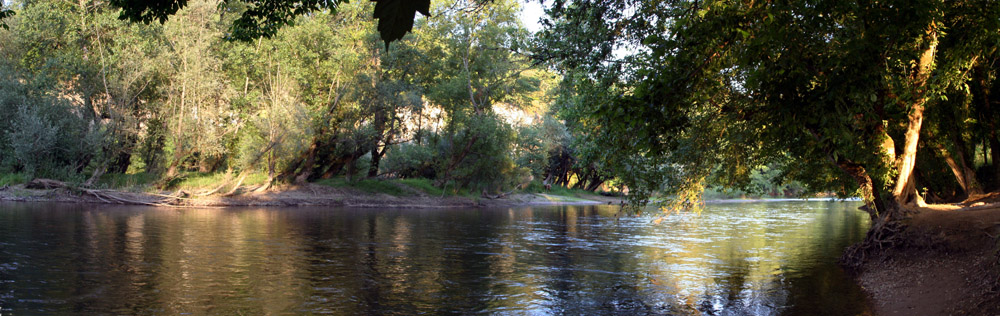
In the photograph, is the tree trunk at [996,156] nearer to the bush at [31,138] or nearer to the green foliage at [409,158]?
the green foliage at [409,158]

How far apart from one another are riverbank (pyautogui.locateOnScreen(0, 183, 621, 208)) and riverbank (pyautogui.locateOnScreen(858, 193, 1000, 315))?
36221 millimetres

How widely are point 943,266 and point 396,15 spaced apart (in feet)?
49.0

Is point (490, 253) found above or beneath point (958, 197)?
beneath

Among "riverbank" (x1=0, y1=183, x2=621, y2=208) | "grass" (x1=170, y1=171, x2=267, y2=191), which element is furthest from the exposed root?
"grass" (x1=170, y1=171, x2=267, y2=191)

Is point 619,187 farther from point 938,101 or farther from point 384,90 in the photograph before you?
point 384,90

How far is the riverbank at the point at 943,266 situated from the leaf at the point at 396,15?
1146 cm

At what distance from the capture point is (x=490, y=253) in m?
21.0

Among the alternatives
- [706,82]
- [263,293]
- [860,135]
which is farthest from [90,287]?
[860,135]

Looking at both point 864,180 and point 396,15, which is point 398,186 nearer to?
point 864,180

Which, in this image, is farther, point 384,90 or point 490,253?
point 384,90

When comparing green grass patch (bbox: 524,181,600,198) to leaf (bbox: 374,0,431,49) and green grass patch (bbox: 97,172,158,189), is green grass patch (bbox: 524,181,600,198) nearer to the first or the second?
green grass patch (bbox: 97,172,158,189)

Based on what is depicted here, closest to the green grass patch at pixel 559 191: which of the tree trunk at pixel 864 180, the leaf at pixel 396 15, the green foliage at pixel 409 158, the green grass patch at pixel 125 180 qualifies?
the green foliage at pixel 409 158

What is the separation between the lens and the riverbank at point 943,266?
35.7 ft

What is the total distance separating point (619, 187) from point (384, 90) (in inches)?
1197
